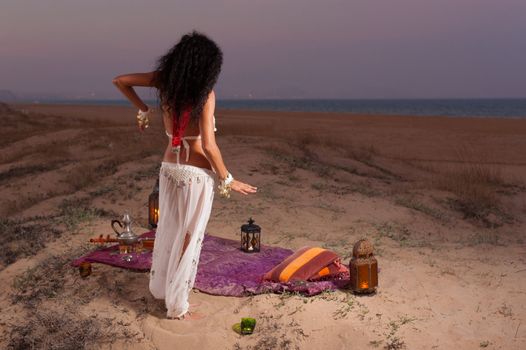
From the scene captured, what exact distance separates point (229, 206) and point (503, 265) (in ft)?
14.2

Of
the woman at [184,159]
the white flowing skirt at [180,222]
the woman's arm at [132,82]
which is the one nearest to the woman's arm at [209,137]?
the woman at [184,159]

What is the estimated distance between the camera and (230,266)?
6445mm

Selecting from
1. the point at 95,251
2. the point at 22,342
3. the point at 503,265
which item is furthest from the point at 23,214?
the point at 503,265

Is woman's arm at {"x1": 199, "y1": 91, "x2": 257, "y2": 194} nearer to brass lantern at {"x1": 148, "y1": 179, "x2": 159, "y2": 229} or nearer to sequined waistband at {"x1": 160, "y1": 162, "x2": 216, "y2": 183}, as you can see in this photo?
sequined waistband at {"x1": 160, "y1": 162, "x2": 216, "y2": 183}

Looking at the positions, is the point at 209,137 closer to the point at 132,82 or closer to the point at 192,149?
the point at 192,149

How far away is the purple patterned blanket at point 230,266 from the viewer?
568 centimetres

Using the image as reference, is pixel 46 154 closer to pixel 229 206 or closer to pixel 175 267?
pixel 229 206

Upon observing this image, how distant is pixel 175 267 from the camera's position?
17.0 feet

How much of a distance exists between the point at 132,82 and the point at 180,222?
1.28m

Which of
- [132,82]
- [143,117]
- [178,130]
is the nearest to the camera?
[178,130]

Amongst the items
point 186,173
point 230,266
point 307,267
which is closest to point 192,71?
point 186,173

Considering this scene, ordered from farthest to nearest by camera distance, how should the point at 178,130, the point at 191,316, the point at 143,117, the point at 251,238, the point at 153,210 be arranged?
the point at 153,210 < the point at 251,238 < the point at 143,117 < the point at 191,316 < the point at 178,130

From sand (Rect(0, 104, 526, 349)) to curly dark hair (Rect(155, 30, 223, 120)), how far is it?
196cm

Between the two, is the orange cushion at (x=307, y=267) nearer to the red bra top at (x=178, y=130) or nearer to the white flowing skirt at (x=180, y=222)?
the white flowing skirt at (x=180, y=222)
